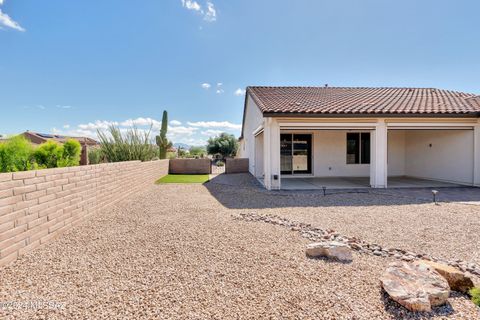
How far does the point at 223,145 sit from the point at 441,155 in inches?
967

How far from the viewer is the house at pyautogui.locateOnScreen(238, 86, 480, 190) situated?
10242 millimetres

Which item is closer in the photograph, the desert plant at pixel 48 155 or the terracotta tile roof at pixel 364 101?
the desert plant at pixel 48 155

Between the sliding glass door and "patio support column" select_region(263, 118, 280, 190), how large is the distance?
4.06 metres

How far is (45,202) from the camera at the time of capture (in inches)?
178

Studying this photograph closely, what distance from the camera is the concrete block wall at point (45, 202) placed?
3646 millimetres

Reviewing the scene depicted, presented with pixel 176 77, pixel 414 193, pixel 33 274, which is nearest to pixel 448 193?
pixel 414 193

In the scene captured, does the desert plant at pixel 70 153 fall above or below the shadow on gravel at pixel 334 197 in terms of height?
above

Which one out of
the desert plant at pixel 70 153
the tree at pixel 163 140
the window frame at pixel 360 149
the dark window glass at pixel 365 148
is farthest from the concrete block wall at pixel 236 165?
the desert plant at pixel 70 153

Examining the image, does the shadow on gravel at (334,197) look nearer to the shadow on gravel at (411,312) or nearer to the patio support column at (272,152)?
the patio support column at (272,152)

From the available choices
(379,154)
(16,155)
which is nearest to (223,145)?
(379,154)

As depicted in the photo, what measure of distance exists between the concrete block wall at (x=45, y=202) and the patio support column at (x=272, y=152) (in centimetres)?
600

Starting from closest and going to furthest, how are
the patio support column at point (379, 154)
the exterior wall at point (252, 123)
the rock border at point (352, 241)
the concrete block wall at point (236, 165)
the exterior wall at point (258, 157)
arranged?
the rock border at point (352, 241), the patio support column at point (379, 154), the exterior wall at point (252, 123), the exterior wall at point (258, 157), the concrete block wall at point (236, 165)

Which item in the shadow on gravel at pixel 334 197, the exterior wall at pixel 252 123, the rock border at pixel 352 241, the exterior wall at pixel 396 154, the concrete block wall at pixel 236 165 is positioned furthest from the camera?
the concrete block wall at pixel 236 165

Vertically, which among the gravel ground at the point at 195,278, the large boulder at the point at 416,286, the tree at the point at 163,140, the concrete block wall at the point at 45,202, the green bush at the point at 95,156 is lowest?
the gravel ground at the point at 195,278
